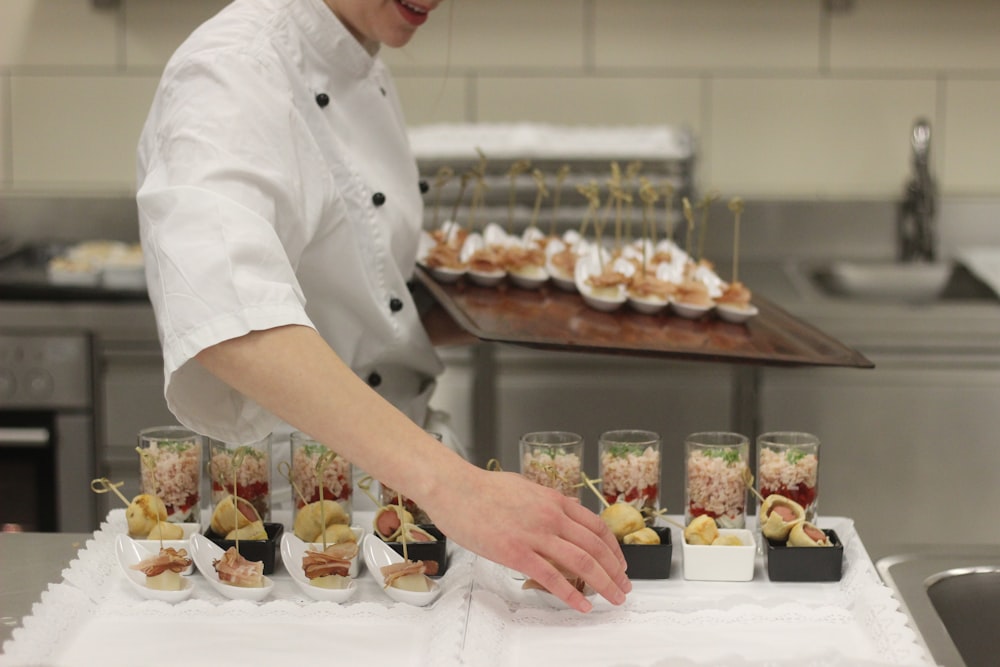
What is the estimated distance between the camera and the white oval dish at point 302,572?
1.28 metres

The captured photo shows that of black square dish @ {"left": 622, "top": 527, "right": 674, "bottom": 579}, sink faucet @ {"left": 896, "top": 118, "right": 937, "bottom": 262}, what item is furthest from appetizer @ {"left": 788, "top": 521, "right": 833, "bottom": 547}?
sink faucet @ {"left": 896, "top": 118, "right": 937, "bottom": 262}

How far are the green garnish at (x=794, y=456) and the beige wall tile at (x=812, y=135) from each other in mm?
2045

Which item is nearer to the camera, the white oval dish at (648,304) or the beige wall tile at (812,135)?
the white oval dish at (648,304)

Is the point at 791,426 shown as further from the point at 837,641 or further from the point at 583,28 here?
the point at 837,641

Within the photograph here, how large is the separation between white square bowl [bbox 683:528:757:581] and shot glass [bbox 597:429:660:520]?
0.10 m

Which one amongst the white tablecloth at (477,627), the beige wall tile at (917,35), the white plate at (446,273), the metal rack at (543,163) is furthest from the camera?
the beige wall tile at (917,35)

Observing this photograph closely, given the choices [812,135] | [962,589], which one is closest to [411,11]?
[962,589]

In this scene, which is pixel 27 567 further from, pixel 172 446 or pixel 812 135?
pixel 812 135

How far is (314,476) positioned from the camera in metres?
1.42

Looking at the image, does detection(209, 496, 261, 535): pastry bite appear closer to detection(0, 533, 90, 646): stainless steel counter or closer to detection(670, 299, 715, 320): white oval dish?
detection(0, 533, 90, 646): stainless steel counter

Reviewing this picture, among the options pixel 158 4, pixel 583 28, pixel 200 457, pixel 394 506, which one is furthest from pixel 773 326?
pixel 158 4

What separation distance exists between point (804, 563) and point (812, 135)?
225 cm

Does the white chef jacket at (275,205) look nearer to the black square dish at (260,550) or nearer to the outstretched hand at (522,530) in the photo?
the black square dish at (260,550)

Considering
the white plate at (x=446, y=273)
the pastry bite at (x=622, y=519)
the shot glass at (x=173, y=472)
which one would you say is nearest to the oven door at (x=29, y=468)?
the white plate at (x=446, y=273)
